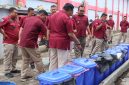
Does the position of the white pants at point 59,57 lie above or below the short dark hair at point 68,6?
below

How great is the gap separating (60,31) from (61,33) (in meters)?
0.06

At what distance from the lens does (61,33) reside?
23.6 feet

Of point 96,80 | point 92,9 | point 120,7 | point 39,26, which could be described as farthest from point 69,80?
point 120,7

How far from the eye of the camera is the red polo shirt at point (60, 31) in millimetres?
7027

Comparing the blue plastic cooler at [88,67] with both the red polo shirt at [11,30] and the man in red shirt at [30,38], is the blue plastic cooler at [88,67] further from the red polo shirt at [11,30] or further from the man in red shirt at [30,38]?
the red polo shirt at [11,30]

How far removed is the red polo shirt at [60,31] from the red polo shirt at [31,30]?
43 centimetres

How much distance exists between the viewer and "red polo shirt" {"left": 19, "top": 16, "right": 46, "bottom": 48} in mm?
7680

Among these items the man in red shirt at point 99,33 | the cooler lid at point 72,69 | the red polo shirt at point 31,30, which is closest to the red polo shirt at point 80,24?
the man in red shirt at point 99,33

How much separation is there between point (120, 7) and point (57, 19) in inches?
1413

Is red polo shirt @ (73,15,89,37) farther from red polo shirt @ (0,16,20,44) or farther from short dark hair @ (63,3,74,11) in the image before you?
short dark hair @ (63,3,74,11)

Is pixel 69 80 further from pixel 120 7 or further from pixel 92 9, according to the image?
pixel 120 7

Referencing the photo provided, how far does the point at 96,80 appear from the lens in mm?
7105

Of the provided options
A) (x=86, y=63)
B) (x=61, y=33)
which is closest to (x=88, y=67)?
(x=86, y=63)

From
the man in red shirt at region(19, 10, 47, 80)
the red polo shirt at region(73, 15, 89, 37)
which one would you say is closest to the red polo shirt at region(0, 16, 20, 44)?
the man in red shirt at region(19, 10, 47, 80)
